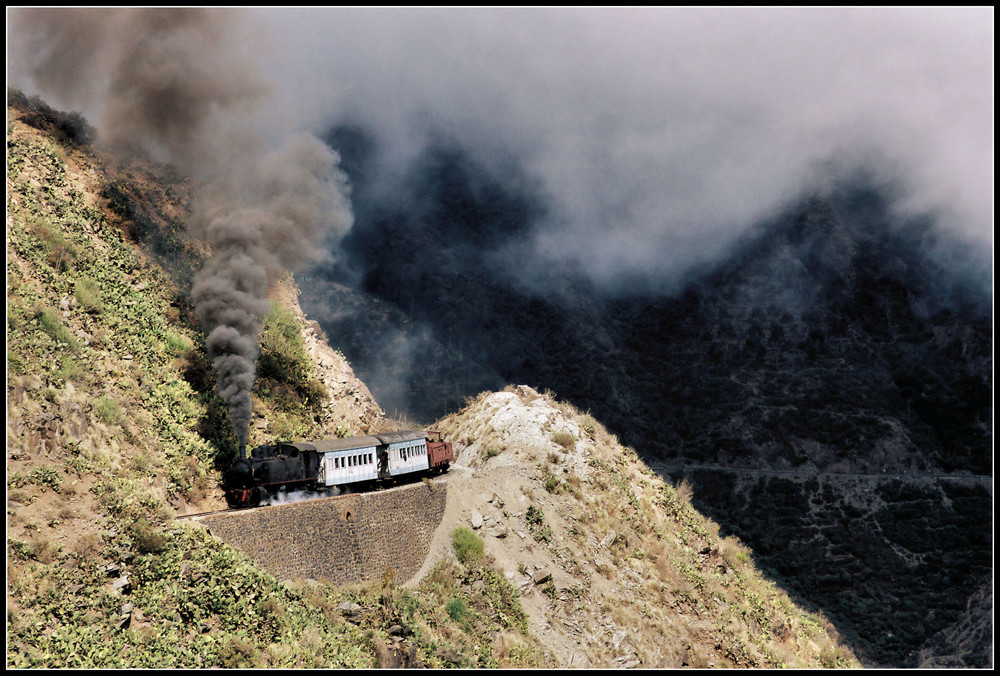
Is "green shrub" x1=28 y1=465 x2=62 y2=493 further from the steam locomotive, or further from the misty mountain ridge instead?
the misty mountain ridge

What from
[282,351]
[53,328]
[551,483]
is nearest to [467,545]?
[551,483]

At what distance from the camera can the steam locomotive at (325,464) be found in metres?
22.0

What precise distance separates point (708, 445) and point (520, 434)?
50.1 m

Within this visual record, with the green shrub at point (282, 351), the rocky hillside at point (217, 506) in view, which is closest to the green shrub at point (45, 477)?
the rocky hillside at point (217, 506)

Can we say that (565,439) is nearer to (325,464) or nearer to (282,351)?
(325,464)

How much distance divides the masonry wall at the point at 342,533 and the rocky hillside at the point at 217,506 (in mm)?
727

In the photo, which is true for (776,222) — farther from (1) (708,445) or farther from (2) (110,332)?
(2) (110,332)

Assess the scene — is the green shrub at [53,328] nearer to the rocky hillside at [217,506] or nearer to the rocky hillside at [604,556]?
the rocky hillside at [217,506]

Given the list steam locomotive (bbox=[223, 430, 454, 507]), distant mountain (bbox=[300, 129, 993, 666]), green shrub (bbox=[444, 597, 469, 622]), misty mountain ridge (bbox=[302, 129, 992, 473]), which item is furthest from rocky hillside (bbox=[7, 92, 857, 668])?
misty mountain ridge (bbox=[302, 129, 992, 473])

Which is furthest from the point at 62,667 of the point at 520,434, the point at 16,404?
the point at 520,434

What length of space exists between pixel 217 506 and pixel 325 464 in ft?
12.5

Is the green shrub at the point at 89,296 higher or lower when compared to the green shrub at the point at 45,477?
higher

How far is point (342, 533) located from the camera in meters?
22.4

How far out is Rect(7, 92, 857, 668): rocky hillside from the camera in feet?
54.0
